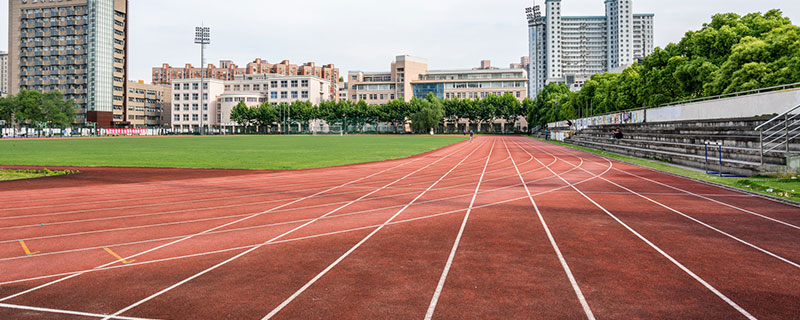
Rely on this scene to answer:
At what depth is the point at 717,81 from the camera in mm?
29734

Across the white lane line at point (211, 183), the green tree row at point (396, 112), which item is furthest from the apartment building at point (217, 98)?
the white lane line at point (211, 183)

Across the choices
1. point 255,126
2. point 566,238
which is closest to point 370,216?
point 566,238

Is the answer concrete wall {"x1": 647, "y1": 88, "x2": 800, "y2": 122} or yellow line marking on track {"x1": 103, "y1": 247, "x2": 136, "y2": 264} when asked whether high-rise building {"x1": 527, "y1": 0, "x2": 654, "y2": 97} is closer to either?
concrete wall {"x1": 647, "y1": 88, "x2": 800, "y2": 122}

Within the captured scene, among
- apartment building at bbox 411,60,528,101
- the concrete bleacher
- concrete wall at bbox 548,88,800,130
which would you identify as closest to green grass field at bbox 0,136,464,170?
the concrete bleacher

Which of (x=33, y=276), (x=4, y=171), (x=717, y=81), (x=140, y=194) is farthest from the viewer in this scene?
(x=717, y=81)

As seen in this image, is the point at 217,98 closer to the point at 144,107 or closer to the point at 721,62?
the point at 144,107

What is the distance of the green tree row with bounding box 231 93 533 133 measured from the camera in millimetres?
105812

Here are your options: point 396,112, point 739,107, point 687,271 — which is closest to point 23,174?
point 687,271

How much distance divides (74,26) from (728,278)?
13007 centimetres

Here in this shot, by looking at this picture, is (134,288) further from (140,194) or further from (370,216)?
(140,194)

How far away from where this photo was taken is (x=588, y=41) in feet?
623

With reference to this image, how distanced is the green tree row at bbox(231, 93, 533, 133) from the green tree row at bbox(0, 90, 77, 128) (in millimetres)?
35168

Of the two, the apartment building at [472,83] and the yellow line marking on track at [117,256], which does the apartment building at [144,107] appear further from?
the yellow line marking on track at [117,256]

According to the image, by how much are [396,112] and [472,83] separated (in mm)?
28633
